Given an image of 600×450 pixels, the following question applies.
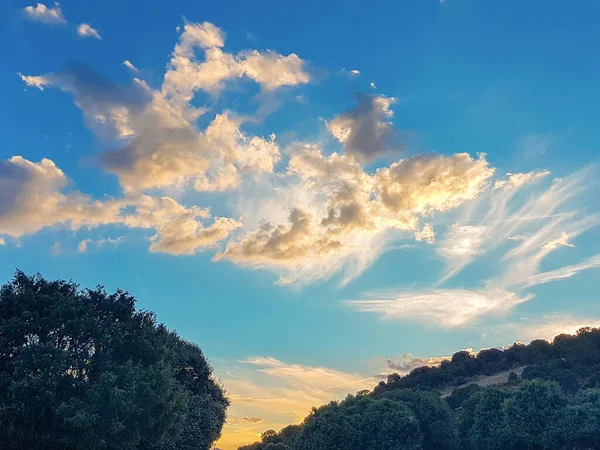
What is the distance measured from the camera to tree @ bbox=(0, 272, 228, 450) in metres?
32.8

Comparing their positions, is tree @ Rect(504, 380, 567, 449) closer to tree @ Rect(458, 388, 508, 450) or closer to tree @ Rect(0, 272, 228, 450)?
tree @ Rect(458, 388, 508, 450)

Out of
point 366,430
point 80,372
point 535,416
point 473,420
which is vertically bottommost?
point 535,416

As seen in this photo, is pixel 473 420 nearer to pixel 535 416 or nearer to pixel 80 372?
pixel 535 416

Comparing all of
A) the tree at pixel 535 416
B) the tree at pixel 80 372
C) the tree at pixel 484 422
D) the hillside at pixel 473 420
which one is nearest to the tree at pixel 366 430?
the hillside at pixel 473 420

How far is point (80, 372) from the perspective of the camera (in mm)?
35469

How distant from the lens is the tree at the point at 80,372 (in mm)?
32750

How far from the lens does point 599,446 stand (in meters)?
56.3

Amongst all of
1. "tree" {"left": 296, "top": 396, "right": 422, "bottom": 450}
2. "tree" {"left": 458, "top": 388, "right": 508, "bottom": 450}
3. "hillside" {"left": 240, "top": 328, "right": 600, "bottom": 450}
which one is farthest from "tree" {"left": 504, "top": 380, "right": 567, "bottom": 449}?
"tree" {"left": 296, "top": 396, "right": 422, "bottom": 450}

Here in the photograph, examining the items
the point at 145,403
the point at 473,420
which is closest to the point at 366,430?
the point at 473,420

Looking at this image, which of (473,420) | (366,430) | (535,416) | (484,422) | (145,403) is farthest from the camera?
(473,420)

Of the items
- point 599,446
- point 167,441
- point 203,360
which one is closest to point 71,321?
point 167,441

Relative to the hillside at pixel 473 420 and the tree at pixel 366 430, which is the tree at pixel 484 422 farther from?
the tree at pixel 366 430

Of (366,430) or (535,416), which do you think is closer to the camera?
(535,416)

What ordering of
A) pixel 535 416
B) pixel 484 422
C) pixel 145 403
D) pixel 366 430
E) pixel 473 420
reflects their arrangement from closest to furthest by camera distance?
1. pixel 145 403
2. pixel 535 416
3. pixel 484 422
4. pixel 366 430
5. pixel 473 420
